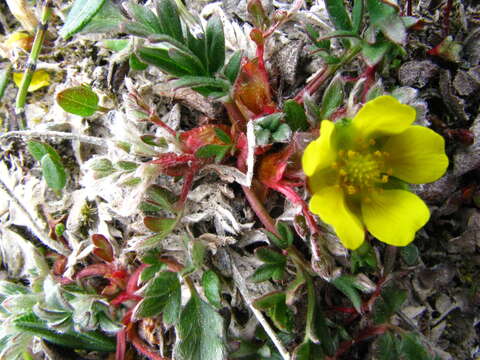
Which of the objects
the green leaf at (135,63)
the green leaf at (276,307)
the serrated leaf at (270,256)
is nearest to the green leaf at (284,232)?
the serrated leaf at (270,256)

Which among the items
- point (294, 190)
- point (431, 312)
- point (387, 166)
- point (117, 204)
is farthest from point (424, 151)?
point (117, 204)

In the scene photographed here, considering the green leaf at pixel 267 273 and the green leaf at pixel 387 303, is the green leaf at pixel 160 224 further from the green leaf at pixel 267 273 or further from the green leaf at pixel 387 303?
the green leaf at pixel 387 303

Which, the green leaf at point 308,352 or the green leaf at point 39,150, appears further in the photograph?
the green leaf at point 39,150

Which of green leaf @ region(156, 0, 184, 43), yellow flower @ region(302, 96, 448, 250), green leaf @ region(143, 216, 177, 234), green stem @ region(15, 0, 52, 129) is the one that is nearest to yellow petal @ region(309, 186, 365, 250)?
yellow flower @ region(302, 96, 448, 250)

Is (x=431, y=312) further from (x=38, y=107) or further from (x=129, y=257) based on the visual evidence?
(x=38, y=107)

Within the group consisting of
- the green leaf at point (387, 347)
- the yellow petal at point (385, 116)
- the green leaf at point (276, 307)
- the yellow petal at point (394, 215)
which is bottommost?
the green leaf at point (387, 347)
